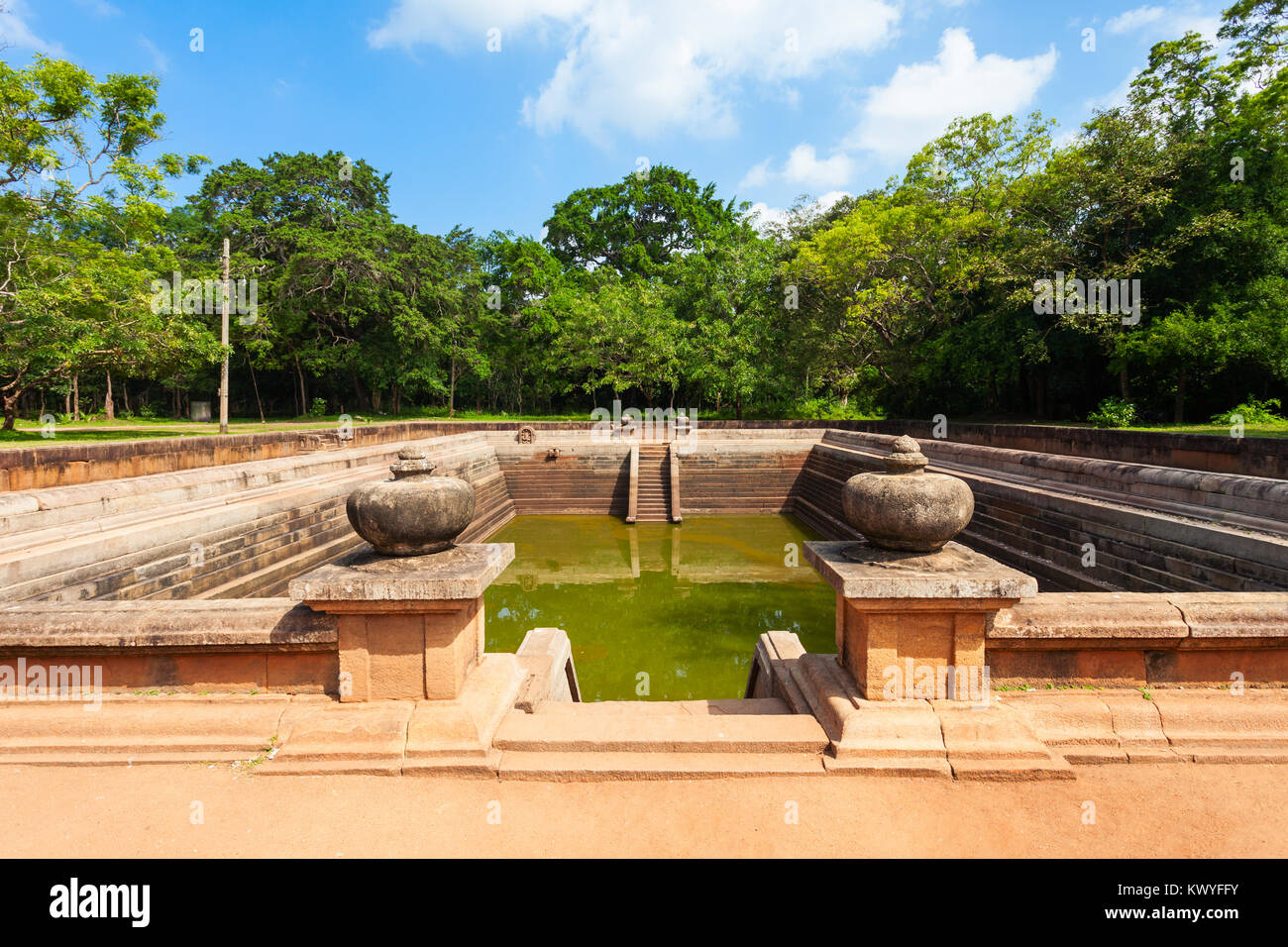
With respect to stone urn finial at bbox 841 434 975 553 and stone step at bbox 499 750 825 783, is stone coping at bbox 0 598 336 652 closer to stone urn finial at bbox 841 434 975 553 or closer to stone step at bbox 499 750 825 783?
stone step at bbox 499 750 825 783

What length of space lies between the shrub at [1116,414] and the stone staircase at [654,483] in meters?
10.4

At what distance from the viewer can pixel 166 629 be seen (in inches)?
93.2

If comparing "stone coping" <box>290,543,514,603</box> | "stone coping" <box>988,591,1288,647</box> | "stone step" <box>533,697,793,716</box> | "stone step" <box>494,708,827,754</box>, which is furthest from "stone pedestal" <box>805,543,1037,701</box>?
"stone coping" <box>290,543,514,603</box>

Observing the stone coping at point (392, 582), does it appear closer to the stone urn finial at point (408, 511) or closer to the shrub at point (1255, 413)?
the stone urn finial at point (408, 511)

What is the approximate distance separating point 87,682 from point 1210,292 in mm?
18686

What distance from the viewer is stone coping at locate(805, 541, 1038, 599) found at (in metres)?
2.20

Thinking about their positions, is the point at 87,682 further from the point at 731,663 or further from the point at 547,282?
the point at 547,282

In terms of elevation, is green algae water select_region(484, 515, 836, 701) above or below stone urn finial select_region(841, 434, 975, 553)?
below

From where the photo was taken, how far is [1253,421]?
39.3 feet

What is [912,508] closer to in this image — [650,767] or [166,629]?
[650,767]

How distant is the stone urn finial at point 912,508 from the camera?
2.34 m

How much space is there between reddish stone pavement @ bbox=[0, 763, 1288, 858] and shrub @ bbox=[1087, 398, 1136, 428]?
14777 mm

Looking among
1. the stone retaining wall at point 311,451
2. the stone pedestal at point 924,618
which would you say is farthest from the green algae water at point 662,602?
the stone retaining wall at point 311,451
